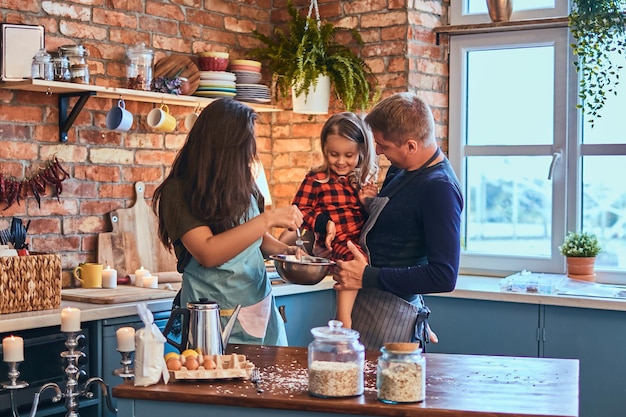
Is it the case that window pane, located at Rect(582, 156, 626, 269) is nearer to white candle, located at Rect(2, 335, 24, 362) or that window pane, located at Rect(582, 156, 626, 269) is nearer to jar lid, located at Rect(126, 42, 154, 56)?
jar lid, located at Rect(126, 42, 154, 56)

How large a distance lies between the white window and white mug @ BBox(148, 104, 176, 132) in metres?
1.55

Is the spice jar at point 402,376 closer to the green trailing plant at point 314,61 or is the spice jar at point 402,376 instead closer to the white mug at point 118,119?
the white mug at point 118,119

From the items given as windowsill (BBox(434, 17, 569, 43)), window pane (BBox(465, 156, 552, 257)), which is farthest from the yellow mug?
windowsill (BBox(434, 17, 569, 43))

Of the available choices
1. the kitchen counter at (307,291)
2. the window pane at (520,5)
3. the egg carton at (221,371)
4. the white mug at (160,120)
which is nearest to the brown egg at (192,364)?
the egg carton at (221,371)

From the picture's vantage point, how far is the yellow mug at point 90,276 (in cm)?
390

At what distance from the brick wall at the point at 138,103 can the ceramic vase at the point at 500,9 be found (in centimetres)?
33

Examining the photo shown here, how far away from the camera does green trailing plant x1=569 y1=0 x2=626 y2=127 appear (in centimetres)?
425

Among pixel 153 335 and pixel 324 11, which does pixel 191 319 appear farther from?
pixel 324 11

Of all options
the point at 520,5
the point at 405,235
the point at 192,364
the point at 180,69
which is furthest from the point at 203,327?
the point at 520,5

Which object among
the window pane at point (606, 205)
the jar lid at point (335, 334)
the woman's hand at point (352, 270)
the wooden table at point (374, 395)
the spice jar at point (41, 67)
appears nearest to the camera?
the wooden table at point (374, 395)

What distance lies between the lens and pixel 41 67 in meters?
3.67

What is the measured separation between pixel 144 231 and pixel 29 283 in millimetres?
997

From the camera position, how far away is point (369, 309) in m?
3.01

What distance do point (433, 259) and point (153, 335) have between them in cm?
92
